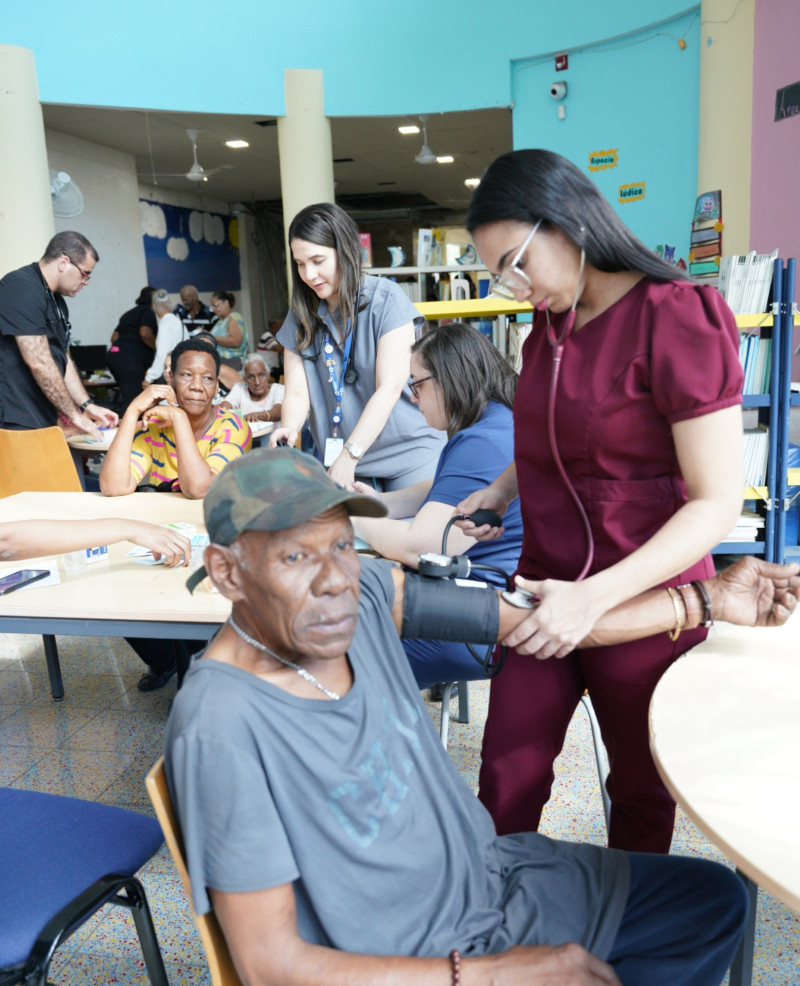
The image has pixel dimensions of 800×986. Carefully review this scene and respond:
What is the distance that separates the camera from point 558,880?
3.81ft

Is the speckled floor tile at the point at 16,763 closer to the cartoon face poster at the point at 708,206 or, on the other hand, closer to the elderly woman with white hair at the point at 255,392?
the elderly woman with white hair at the point at 255,392

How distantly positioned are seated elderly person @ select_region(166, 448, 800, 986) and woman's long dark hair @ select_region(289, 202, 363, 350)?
154 centimetres

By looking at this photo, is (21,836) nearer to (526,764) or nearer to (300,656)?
(300,656)

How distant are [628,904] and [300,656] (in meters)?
0.58

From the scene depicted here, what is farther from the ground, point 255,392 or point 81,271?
point 81,271

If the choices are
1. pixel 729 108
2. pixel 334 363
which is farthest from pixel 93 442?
pixel 729 108

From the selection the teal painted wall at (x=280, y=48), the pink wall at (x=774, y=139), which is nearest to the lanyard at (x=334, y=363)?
the pink wall at (x=774, y=139)

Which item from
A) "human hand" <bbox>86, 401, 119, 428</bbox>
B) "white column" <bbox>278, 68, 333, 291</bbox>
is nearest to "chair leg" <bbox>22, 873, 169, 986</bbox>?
"human hand" <bbox>86, 401, 119, 428</bbox>

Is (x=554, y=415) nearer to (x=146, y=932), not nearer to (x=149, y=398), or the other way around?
(x=146, y=932)

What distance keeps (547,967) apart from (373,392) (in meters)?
2.00

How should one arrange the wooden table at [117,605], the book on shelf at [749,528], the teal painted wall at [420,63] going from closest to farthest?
the wooden table at [117,605]
the book on shelf at [749,528]
the teal painted wall at [420,63]

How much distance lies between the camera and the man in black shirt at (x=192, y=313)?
8.05 metres

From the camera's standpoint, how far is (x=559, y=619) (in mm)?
1203

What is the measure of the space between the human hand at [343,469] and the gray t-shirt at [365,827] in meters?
1.29
